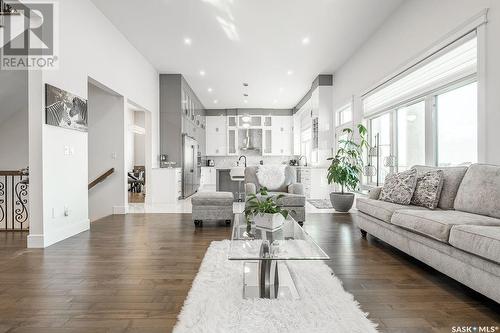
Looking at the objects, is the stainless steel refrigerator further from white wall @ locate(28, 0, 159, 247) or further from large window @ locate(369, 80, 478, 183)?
large window @ locate(369, 80, 478, 183)

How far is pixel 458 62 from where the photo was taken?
3168 mm

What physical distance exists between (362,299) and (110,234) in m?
3.28

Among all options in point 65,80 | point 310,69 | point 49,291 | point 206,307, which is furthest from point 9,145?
point 310,69

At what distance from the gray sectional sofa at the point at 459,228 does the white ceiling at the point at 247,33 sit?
285cm

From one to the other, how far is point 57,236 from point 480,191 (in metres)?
4.59

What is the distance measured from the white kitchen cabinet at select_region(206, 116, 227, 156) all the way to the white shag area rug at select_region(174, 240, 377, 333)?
9145 millimetres

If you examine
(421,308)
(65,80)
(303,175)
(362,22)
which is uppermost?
(362,22)

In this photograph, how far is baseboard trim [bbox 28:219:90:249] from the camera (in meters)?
3.20

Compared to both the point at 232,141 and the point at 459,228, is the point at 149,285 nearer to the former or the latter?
the point at 459,228

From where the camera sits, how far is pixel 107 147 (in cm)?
540

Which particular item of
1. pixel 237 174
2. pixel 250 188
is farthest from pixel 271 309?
pixel 237 174

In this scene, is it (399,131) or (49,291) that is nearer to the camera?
(49,291)

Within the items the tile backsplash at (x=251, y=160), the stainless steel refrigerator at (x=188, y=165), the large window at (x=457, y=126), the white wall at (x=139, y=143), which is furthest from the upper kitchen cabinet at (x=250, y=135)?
the large window at (x=457, y=126)

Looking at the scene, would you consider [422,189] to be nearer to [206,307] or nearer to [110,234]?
[206,307]
